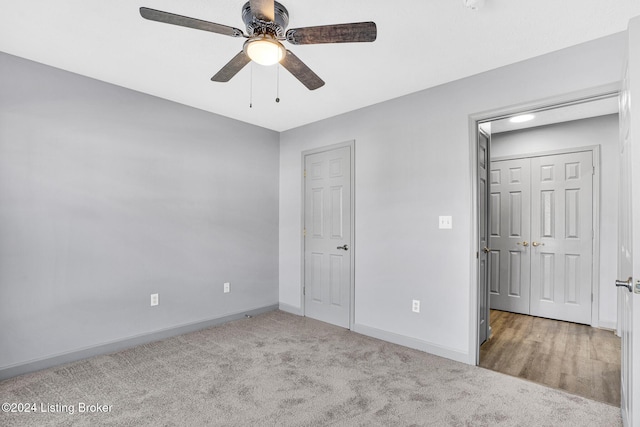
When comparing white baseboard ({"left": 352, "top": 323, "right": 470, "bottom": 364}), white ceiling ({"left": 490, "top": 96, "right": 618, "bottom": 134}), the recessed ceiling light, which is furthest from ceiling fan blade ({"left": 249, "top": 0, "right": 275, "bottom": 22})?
the recessed ceiling light

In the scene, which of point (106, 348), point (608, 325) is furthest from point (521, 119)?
point (106, 348)

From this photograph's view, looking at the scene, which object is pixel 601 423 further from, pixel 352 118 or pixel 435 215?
pixel 352 118

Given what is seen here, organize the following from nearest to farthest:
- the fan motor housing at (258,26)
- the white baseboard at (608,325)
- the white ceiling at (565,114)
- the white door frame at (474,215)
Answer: the fan motor housing at (258,26) → the white door frame at (474,215) → the white ceiling at (565,114) → the white baseboard at (608,325)

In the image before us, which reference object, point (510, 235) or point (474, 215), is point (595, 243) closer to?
point (510, 235)

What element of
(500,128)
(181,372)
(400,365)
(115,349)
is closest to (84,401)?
(181,372)

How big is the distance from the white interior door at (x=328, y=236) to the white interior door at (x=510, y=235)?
1.97 m

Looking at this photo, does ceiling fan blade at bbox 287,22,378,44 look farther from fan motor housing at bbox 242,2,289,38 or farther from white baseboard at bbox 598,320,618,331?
white baseboard at bbox 598,320,618,331

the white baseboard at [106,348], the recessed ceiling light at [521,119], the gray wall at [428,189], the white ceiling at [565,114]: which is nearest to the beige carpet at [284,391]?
the white baseboard at [106,348]

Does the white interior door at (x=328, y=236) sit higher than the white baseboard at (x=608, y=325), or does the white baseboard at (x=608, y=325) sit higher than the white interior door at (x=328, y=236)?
the white interior door at (x=328, y=236)

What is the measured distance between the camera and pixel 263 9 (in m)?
1.50

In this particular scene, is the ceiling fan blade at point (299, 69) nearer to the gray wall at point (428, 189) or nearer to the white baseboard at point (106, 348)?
the gray wall at point (428, 189)

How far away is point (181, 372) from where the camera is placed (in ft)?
8.55

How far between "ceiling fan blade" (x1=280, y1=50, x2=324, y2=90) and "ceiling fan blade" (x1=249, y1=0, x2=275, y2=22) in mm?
223

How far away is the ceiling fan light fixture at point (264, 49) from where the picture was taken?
1.63 m
